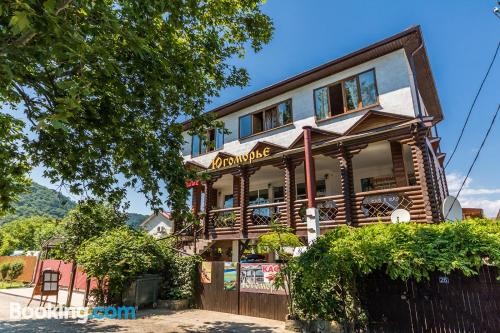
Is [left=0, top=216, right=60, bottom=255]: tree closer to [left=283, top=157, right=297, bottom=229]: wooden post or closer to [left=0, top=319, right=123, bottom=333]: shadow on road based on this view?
[left=0, top=319, right=123, bottom=333]: shadow on road

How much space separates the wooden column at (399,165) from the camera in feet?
37.0

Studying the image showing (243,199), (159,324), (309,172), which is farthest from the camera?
(243,199)

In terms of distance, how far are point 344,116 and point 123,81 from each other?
31.1 feet

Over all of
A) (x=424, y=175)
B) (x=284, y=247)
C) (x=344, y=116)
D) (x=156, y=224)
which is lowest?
(x=284, y=247)

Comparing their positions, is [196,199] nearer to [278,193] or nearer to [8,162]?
[278,193]

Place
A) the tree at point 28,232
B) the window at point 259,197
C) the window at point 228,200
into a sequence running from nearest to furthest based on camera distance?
the window at point 259,197
the window at point 228,200
the tree at point 28,232

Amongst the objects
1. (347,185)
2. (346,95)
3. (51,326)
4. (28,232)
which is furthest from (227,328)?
(28,232)

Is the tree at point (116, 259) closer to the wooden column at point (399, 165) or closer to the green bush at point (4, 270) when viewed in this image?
the wooden column at point (399, 165)

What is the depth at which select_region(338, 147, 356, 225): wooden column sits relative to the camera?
11727mm

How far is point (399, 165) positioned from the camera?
37.8ft

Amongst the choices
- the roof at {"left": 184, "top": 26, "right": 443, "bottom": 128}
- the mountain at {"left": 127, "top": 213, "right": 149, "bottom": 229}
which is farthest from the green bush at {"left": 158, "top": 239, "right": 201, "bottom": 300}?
the roof at {"left": 184, "top": 26, "right": 443, "bottom": 128}

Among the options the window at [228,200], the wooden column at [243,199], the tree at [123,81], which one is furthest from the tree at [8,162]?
the window at [228,200]

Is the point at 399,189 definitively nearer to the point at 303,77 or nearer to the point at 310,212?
the point at 310,212

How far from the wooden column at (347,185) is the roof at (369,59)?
3.99 m
